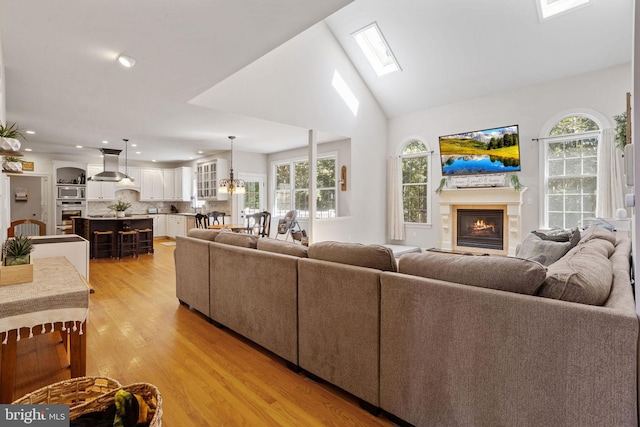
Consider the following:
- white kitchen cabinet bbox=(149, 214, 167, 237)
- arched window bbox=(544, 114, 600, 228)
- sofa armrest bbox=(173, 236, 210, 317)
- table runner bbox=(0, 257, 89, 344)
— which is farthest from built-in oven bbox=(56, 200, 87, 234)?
arched window bbox=(544, 114, 600, 228)

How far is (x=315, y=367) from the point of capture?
2.04 metres

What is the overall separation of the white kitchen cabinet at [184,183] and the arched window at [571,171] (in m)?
9.26

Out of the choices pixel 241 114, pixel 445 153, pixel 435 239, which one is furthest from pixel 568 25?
pixel 241 114

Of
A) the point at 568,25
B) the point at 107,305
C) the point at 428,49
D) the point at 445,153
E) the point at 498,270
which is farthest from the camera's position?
the point at 445,153

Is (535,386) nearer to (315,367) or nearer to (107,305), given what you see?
(315,367)

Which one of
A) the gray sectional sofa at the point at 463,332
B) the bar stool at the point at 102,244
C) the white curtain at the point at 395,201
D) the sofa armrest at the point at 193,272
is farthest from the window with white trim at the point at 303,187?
the gray sectional sofa at the point at 463,332

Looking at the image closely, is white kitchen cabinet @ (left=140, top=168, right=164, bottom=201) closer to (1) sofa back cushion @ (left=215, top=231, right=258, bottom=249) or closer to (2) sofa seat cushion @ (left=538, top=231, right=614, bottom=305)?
(1) sofa back cushion @ (left=215, top=231, right=258, bottom=249)

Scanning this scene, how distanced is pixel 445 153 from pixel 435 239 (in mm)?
1854

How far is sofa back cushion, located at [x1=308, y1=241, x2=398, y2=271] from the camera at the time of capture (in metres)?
1.80

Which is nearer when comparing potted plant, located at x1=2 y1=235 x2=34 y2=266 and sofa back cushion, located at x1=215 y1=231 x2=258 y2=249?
potted plant, located at x1=2 y1=235 x2=34 y2=266

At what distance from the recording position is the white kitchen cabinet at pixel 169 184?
10.4m

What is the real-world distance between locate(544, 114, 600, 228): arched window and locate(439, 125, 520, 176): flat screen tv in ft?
1.74

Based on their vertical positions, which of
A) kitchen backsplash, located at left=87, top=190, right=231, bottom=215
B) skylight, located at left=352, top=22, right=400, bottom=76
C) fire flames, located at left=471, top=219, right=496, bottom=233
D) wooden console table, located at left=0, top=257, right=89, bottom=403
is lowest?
wooden console table, located at left=0, top=257, right=89, bottom=403

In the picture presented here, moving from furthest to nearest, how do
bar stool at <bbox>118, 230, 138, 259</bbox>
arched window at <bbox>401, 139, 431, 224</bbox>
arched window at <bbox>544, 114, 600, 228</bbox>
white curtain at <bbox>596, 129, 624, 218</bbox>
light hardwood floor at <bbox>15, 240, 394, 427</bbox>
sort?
1. arched window at <bbox>401, 139, 431, 224</bbox>
2. bar stool at <bbox>118, 230, 138, 259</bbox>
3. arched window at <bbox>544, 114, 600, 228</bbox>
4. white curtain at <bbox>596, 129, 624, 218</bbox>
5. light hardwood floor at <bbox>15, 240, 394, 427</bbox>
